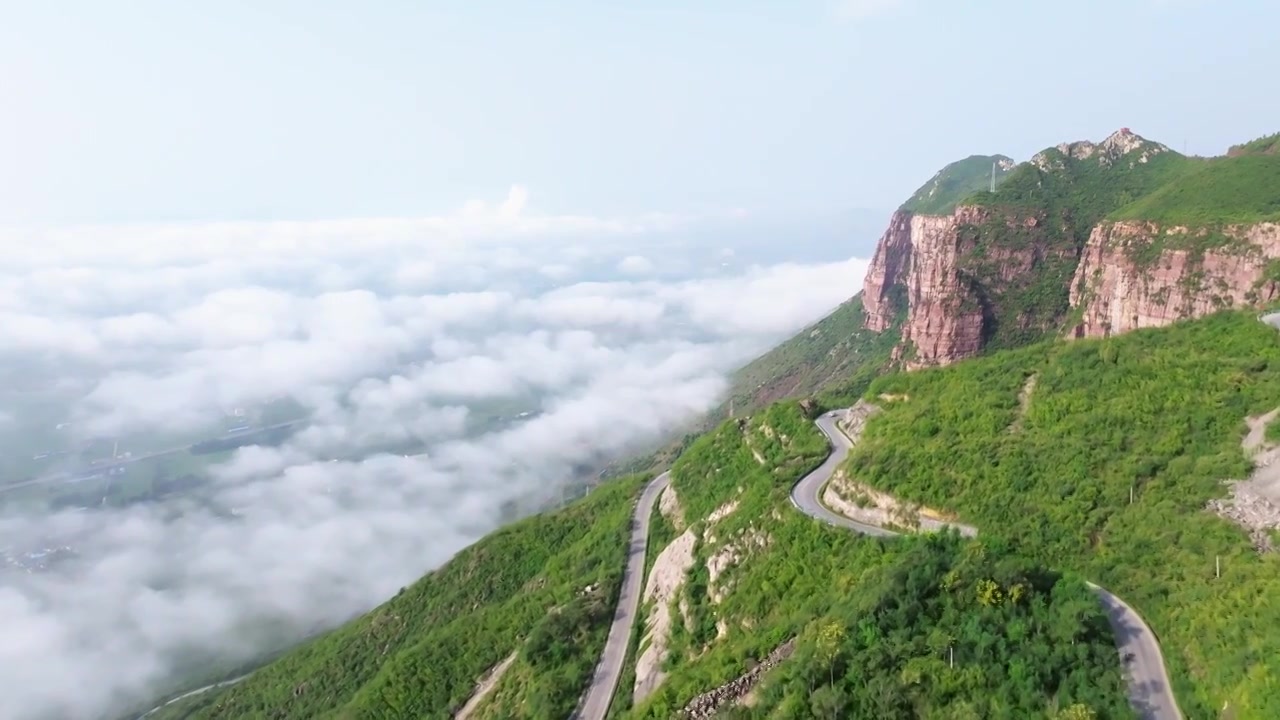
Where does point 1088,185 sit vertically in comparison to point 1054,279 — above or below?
above

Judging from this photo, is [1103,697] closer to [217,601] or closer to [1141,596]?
[1141,596]

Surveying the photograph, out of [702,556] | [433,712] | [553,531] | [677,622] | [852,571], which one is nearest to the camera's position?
[852,571]

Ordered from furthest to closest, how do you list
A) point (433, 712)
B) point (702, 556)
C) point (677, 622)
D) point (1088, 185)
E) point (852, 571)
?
point (1088, 185), point (433, 712), point (702, 556), point (677, 622), point (852, 571)

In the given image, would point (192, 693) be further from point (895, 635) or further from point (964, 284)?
point (964, 284)

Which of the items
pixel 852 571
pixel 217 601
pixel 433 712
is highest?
pixel 852 571

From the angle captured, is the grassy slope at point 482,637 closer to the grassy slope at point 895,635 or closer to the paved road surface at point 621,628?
the paved road surface at point 621,628

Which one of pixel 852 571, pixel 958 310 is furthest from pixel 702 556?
pixel 958 310

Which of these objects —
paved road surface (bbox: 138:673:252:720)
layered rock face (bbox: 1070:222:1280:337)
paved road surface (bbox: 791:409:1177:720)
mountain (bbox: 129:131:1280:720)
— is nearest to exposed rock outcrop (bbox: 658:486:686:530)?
mountain (bbox: 129:131:1280:720)

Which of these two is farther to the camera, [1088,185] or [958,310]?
[1088,185]
